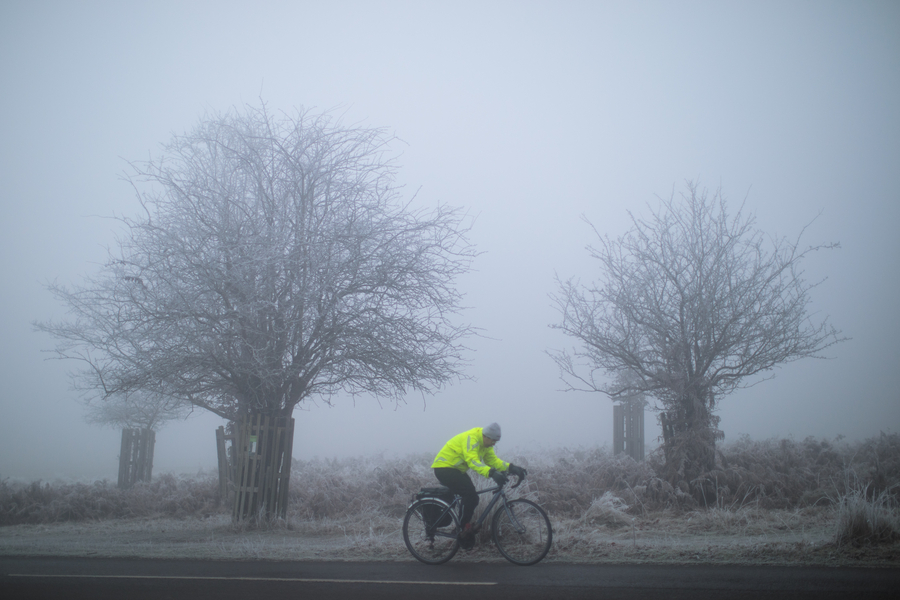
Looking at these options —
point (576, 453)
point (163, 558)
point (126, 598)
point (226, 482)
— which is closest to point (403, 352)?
point (163, 558)

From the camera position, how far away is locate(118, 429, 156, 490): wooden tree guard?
859 inches

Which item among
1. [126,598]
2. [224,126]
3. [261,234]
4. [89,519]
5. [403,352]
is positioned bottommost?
[89,519]

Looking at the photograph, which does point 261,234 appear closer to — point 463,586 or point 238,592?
point 238,592

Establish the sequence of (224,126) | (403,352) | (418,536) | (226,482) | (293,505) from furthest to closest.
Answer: (226,482) < (293,505) < (224,126) < (403,352) < (418,536)

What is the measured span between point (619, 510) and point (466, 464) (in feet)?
17.7

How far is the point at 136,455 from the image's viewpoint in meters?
22.0

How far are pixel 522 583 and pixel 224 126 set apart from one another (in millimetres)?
11380

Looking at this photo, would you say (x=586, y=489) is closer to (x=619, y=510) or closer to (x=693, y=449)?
(x=619, y=510)

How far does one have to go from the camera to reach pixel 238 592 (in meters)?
5.63

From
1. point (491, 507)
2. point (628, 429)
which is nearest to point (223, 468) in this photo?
point (491, 507)

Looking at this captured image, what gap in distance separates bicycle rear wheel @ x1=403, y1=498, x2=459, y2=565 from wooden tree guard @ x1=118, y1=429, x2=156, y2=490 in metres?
19.1

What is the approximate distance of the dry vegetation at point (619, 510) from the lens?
7.13 m

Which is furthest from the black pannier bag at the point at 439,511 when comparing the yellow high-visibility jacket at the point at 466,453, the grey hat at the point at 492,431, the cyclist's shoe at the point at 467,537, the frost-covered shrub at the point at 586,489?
the frost-covered shrub at the point at 586,489

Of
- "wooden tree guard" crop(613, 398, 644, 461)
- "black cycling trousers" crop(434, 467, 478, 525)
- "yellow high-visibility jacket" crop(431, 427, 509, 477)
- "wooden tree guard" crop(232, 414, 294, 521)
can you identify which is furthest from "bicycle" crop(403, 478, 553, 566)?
"wooden tree guard" crop(613, 398, 644, 461)
